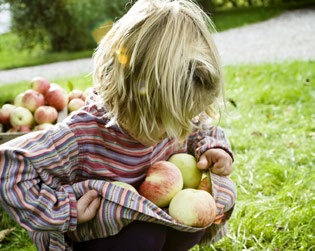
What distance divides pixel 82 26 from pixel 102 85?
7754 mm

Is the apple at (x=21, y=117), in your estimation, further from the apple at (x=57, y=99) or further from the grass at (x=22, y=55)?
the grass at (x=22, y=55)

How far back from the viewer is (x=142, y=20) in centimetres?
152

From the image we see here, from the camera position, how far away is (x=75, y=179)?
5.66 ft

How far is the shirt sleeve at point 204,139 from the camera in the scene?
6.28 feet

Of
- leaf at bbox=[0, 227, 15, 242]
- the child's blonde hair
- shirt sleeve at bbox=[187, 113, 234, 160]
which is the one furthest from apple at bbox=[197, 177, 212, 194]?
leaf at bbox=[0, 227, 15, 242]

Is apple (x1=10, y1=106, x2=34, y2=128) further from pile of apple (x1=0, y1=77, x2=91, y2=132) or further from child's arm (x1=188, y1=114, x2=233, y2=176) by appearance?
child's arm (x1=188, y1=114, x2=233, y2=176)

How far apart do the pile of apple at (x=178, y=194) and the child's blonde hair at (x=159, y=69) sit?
0.67 ft

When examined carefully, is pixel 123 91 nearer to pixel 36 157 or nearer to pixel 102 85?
pixel 102 85

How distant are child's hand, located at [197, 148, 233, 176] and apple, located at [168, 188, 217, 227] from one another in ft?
0.54

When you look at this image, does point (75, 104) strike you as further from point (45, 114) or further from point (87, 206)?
point (87, 206)

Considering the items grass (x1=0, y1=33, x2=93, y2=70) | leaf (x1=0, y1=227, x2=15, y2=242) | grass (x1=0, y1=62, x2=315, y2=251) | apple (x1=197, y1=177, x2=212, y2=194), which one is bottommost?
grass (x1=0, y1=33, x2=93, y2=70)

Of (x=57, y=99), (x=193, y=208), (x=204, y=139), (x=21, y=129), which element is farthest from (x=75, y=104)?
(x=193, y=208)

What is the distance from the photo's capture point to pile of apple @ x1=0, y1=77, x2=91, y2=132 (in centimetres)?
258

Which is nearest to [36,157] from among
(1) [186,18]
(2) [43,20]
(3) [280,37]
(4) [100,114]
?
(4) [100,114]
